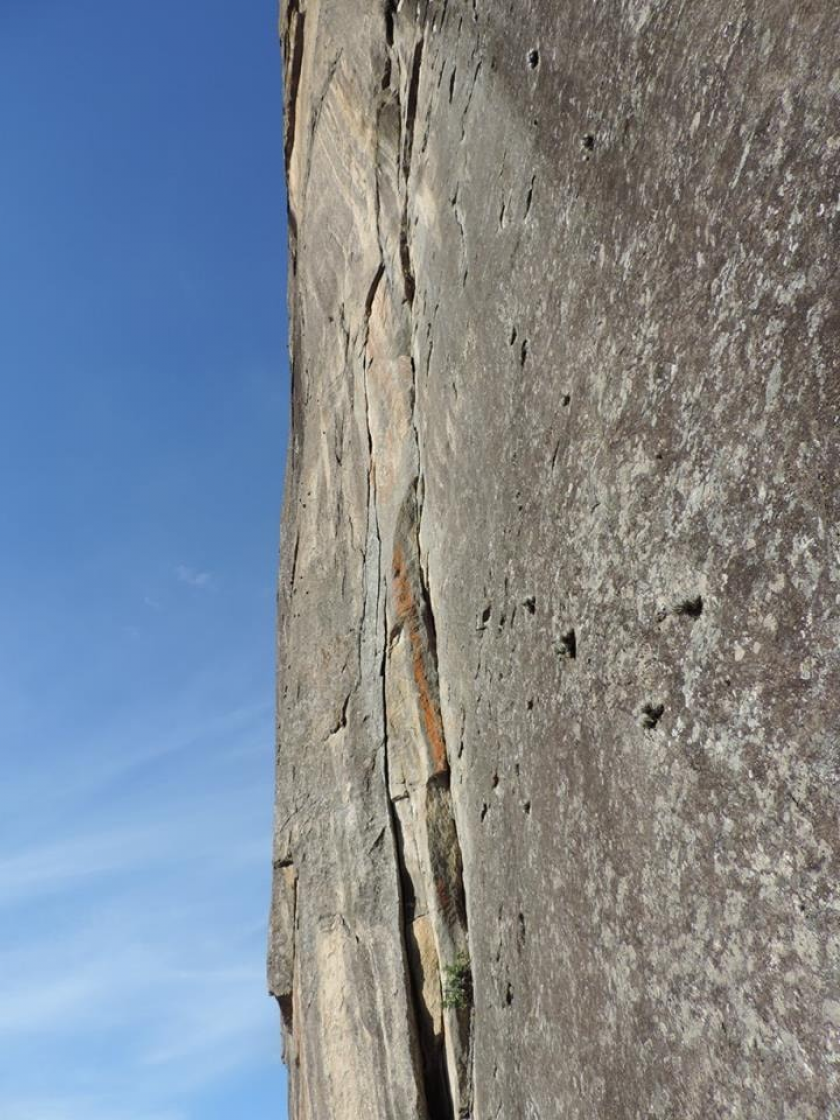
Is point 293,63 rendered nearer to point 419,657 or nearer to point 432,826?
point 419,657

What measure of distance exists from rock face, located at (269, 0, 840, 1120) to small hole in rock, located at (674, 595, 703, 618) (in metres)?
0.01

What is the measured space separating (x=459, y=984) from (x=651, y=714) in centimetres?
422

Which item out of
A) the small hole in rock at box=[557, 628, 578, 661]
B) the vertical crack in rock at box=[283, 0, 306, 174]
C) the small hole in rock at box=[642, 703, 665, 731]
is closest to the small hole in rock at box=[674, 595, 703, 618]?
the small hole in rock at box=[642, 703, 665, 731]

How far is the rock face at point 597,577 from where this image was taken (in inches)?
117

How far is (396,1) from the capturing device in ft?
26.1

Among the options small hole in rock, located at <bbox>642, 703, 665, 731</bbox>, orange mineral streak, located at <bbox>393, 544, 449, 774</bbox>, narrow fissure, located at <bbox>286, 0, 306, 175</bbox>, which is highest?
narrow fissure, located at <bbox>286, 0, 306, 175</bbox>

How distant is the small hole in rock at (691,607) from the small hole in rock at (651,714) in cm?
39

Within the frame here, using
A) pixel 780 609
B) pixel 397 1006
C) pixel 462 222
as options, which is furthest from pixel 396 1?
pixel 397 1006

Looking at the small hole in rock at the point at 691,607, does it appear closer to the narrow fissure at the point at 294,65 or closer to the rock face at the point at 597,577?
the rock face at the point at 597,577

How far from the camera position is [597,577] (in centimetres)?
426

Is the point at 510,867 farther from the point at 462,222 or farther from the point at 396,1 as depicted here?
the point at 396,1

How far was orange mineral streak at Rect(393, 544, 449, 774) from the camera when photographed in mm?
7762

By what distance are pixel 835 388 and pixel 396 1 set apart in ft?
22.0

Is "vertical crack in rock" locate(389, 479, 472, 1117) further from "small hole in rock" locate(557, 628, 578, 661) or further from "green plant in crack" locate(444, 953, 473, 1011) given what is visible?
"small hole in rock" locate(557, 628, 578, 661)
